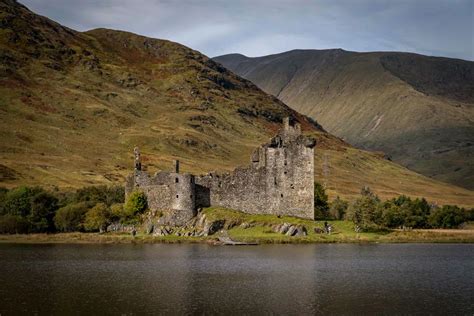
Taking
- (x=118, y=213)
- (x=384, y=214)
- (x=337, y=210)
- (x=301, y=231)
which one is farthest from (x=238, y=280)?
(x=337, y=210)

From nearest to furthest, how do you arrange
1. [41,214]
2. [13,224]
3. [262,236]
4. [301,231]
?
[262,236]
[301,231]
[13,224]
[41,214]

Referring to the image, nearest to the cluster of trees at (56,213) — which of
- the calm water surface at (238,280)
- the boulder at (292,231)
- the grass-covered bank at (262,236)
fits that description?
the grass-covered bank at (262,236)

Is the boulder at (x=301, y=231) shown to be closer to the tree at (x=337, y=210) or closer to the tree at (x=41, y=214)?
the tree at (x=337, y=210)

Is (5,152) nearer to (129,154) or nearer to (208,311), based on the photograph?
(129,154)

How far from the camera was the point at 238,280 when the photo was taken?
146 ft

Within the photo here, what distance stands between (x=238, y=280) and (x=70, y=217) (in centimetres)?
3724

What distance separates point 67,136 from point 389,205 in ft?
321

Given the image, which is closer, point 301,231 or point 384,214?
point 301,231

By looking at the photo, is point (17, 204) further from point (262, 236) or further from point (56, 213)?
point (262, 236)

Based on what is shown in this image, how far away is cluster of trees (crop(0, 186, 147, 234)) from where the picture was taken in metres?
74.8

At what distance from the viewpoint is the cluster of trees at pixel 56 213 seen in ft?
245

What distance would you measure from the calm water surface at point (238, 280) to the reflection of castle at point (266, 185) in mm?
9701

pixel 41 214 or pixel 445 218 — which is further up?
pixel 445 218

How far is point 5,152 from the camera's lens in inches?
5527
